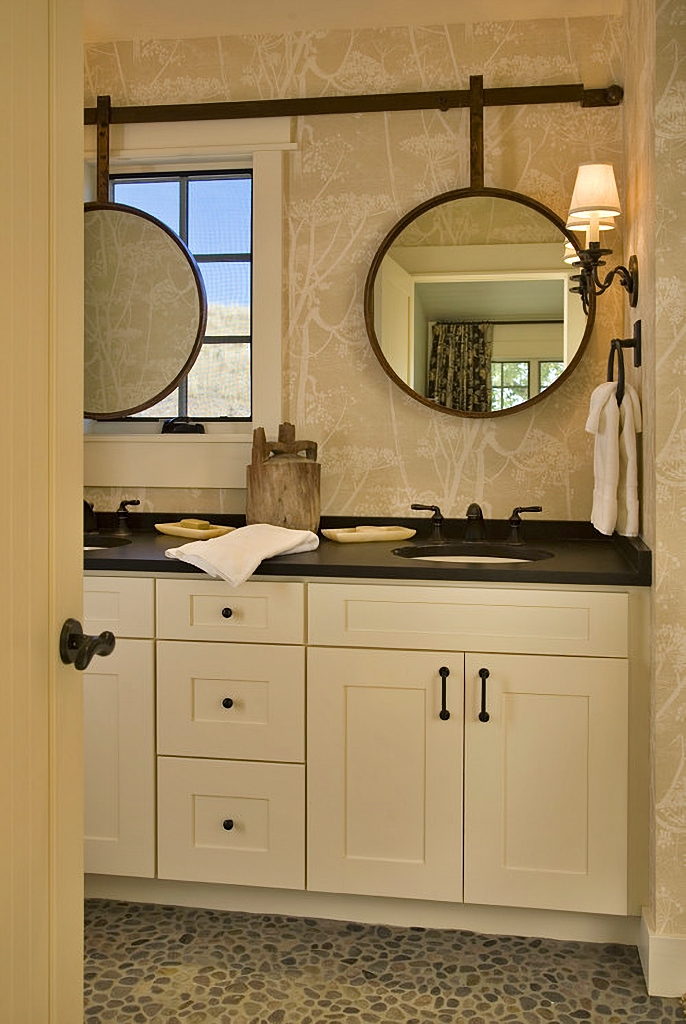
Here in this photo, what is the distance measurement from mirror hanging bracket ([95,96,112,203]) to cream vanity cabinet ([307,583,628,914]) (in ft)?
5.03

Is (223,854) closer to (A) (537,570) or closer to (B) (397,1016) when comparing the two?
(B) (397,1016)

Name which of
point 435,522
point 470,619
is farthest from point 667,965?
point 435,522

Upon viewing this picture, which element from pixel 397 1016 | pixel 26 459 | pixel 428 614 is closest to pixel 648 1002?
pixel 397 1016

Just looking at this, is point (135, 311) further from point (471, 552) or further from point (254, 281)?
point (471, 552)

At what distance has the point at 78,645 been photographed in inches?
46.6

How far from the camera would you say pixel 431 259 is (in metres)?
3.05

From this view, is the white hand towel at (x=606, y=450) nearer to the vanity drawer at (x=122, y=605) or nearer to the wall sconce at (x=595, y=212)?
the wall sconce at (x=595, y=212)

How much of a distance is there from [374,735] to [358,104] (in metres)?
1.84

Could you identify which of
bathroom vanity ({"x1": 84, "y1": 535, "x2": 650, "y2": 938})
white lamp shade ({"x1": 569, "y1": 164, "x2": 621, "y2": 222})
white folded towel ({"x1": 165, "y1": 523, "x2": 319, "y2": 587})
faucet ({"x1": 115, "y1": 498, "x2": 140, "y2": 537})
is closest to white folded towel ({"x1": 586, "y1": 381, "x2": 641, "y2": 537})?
bathroom vanity ({"x1": 84, "y1": 535, "x2": 650, "y2": 938})

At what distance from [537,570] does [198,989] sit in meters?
1.21

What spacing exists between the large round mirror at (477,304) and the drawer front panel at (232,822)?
3.92 ft

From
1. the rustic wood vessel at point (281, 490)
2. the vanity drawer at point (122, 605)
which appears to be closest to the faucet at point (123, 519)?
the rustic wood vessel at point (281, 490)

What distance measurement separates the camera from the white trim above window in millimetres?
3127

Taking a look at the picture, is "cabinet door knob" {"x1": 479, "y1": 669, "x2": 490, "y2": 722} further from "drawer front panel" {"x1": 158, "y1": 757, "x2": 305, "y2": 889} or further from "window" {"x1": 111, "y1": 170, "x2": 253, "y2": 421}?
"window" {"x1": 111, "y1": 170, "x2": 253, "y2": 421}
